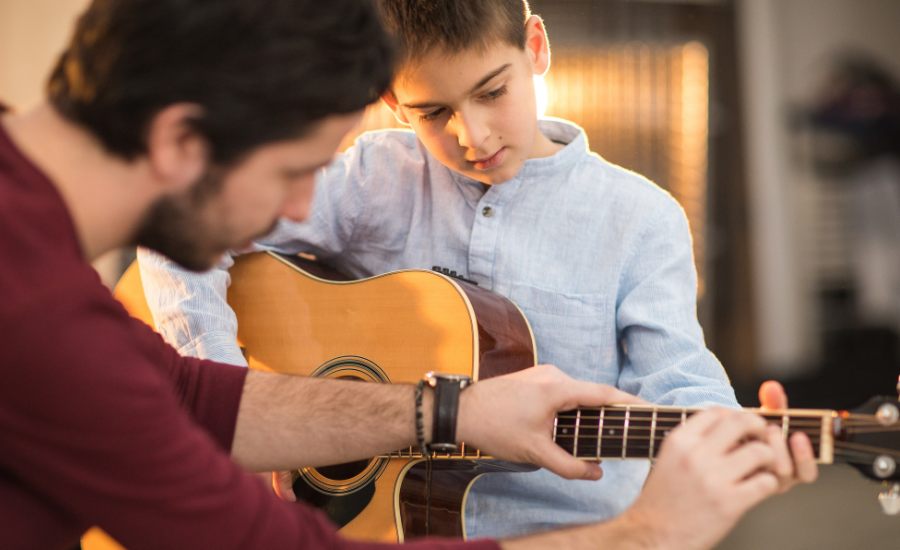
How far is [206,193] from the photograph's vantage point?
82 centimetres

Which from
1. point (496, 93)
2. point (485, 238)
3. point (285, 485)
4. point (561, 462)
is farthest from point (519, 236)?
point (285, 485)

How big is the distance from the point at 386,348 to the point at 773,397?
0.67m

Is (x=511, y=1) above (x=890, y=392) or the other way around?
above

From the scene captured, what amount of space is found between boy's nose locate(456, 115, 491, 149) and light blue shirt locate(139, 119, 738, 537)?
0.61 feet

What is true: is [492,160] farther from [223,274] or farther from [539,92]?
[223,274]

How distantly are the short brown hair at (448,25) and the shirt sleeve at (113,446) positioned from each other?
28.9 inches

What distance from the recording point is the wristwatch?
3.57 feet

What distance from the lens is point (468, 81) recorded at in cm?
125

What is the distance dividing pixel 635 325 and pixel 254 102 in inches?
32.4

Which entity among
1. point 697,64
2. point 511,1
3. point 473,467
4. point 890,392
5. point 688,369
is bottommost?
point 890,392

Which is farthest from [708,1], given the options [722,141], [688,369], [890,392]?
[688,369]

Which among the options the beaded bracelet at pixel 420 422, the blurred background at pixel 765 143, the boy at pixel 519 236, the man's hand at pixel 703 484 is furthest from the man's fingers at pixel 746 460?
the blurred background at pixel 765 143

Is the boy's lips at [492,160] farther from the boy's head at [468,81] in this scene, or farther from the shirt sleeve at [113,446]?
the shirt sleeve at [113,446]

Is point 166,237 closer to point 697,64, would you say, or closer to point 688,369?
point 688,369
